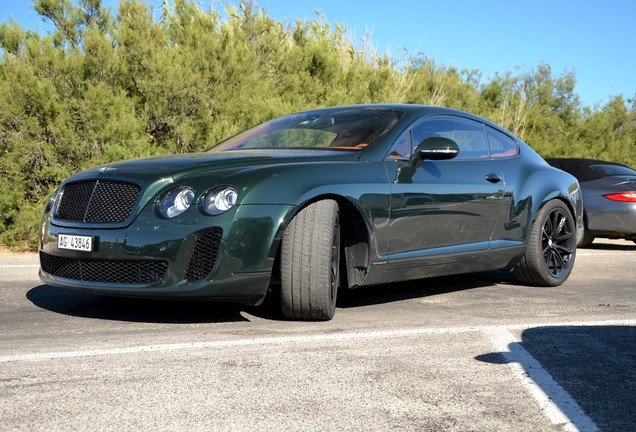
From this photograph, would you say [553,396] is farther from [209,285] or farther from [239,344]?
[209,285]

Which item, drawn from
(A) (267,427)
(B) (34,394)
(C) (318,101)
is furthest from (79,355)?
(C) (318,101)

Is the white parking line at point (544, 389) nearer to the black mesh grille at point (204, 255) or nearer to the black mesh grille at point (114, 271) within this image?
the black mesh grille at point (204, 255)

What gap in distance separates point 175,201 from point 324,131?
1.62m

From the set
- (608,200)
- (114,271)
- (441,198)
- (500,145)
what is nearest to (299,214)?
(114,271)

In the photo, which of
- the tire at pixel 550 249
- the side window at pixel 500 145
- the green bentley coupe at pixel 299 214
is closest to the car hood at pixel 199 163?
the green bentley coupe at pixel 299 214

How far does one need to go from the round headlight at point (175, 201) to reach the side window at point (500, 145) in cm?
298

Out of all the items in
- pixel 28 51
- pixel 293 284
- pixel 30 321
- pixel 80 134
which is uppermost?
pixel 28 51

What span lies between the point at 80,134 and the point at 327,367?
764 cm

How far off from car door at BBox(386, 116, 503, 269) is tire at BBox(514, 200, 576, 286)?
776mm

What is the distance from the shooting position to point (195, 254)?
4.54 metres

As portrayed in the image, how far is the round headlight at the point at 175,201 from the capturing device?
457 centimetres

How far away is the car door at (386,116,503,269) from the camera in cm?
541

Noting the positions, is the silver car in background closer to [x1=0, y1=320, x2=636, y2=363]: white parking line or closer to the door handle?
the door handle

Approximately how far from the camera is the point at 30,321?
4988 mm
